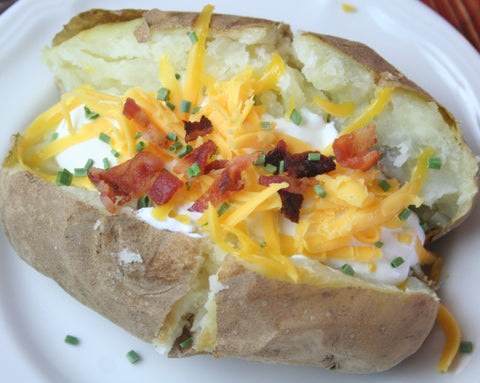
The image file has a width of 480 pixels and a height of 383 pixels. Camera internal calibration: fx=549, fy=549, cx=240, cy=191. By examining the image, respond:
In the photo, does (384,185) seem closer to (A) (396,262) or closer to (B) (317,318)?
(A) (396,262)

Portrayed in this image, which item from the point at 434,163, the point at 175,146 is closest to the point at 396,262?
the point at 434,163

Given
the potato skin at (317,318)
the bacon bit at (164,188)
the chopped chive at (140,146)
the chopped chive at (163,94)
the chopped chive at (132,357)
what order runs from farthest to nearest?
1. the chopped chive at (132,357)
2. the chopped chive at (163,94)
3. the chopped chive at (140,146)
4. the bacon bit at (164,188)
5. the potato skin at (317,318)

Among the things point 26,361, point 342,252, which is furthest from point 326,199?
point 26,361

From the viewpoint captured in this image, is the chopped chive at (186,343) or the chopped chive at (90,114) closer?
the chopped chive at (186,343)

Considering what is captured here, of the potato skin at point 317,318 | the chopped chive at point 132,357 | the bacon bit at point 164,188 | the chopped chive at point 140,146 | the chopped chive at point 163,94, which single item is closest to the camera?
the potato skin at point 317,318

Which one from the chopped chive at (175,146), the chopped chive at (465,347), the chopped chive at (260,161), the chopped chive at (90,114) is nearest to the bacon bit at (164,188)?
the chopped chive at (175,146)

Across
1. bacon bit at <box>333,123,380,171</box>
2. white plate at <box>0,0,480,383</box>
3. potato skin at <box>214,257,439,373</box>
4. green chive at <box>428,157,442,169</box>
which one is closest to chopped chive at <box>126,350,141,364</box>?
white plate at <box>0,0,480,383</box>

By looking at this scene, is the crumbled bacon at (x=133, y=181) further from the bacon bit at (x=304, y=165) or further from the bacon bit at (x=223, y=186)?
the bacon bit at (x=304, y=165)
